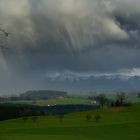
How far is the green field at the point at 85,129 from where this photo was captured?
66.5 metres

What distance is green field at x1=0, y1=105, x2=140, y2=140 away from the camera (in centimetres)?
6650

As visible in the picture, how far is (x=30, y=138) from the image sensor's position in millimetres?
59750

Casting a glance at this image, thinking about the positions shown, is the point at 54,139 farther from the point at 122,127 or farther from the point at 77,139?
the point at 122,127

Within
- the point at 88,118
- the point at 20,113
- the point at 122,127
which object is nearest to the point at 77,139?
the point at 122,127

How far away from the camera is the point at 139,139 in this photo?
65125 millimetres

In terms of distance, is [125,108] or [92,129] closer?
[92,129]

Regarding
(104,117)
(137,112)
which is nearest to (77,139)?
(104,117)

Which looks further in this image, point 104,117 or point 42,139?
point 104,117

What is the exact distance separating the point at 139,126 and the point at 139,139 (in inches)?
947

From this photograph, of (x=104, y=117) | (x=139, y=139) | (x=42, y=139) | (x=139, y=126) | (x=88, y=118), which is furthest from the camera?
(x=104, y=117)

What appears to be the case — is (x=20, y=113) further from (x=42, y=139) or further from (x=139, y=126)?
(x=42, y=139)

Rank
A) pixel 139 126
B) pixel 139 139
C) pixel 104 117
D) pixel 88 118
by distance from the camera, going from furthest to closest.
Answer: pixel 104 117
pixel 88 118
pixel 139 126
pixel 139 139

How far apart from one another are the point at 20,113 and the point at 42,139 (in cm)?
13156

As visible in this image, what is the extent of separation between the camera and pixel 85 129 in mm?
82875
